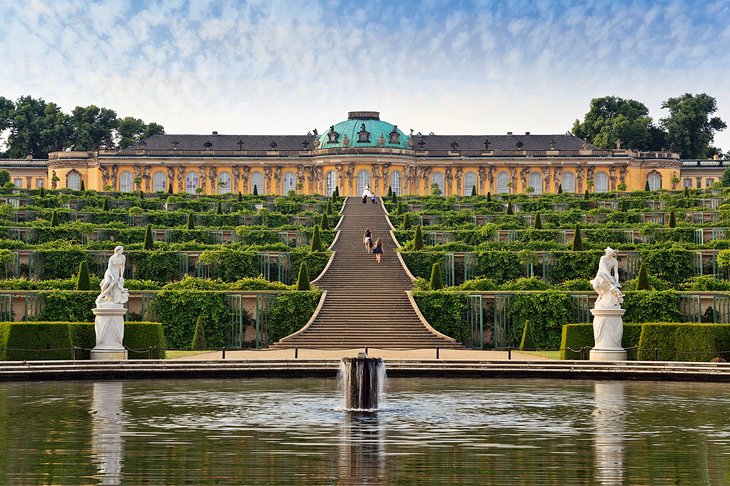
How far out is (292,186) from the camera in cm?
8956

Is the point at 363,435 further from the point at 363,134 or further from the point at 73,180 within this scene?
the point at 73,180

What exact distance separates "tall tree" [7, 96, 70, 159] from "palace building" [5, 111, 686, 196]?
4507 mm

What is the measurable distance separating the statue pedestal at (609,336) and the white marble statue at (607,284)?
17 cm

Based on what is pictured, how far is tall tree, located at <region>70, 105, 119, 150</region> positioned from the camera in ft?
311

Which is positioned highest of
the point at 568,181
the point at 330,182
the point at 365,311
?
the point at 568,181

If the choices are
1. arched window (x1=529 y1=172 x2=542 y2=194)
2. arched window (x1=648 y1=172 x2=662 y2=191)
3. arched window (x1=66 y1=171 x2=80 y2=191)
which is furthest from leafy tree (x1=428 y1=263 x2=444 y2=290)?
arched window (x1=66 y1=171 x2=80 y2=191)

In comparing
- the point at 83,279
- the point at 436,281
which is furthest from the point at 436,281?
the point at 83,279

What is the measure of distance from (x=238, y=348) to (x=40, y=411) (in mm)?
15263

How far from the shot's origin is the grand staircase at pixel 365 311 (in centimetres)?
3081

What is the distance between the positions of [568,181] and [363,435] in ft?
250

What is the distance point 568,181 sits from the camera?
8888cm

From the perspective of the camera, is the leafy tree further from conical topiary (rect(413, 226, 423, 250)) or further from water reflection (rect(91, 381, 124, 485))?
water reflection (rect(91, 381, 124, 485))

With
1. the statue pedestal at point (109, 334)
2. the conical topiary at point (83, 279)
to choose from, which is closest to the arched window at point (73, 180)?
the conical topiary at point (83, 279)

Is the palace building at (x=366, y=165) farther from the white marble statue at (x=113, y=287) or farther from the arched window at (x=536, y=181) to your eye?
the white marble statue at (x=113, y=287)
